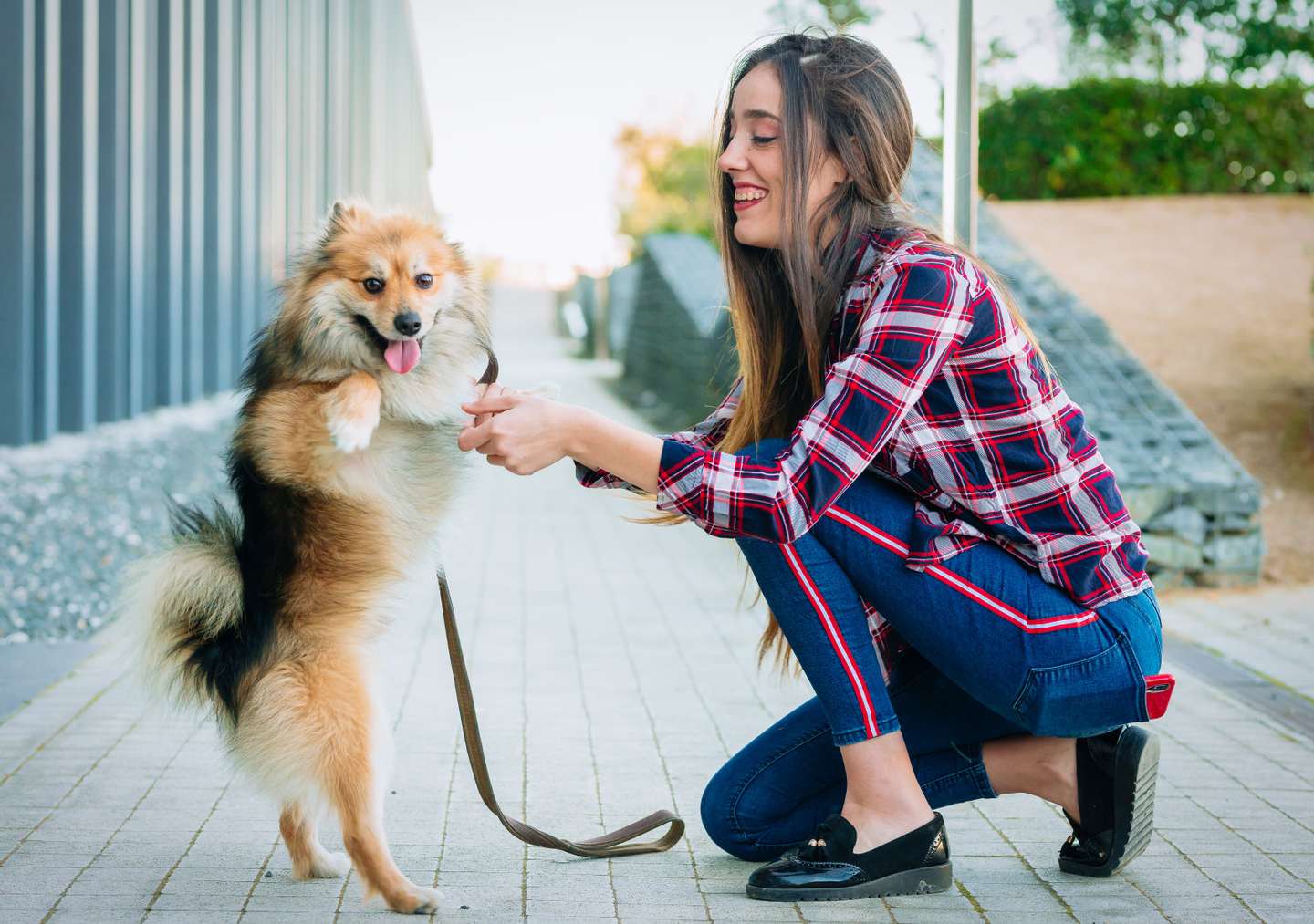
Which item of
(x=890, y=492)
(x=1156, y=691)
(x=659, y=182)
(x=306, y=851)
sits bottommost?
(x=306, y=851)

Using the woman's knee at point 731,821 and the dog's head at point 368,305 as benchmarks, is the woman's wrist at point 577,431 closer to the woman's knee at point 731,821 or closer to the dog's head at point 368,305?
the dog's head at point 368,305

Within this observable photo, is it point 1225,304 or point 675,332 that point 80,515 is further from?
point 1225,304

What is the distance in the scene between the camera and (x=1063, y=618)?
2.70 m

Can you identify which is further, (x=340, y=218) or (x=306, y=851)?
(x=340, y=218)

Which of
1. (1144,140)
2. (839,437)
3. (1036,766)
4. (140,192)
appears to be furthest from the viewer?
(1144,140)

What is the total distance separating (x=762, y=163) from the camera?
9.11 ft

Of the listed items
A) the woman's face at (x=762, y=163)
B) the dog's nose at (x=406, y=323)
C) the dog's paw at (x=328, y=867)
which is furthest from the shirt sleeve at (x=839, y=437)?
the dog's paw at (x=328, y=867)

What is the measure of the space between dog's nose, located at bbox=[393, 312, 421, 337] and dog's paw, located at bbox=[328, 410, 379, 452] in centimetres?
33

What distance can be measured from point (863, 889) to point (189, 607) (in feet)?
5.16

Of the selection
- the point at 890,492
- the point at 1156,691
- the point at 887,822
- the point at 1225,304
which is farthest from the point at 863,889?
the point at 1225,304

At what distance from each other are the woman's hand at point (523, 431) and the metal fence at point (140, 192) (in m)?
0.87

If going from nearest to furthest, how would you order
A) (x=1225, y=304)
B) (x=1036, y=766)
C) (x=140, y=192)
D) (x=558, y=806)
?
(x=1036, y=766), (x=558, y=806), (x=140, y=192), (x=1225, y=304)

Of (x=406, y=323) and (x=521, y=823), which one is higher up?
(x=406, y=323)

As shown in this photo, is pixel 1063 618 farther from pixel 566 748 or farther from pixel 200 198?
pixel 200 198
